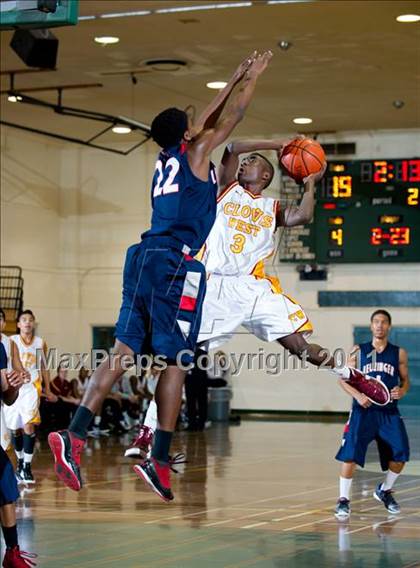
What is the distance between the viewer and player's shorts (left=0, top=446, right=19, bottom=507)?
7.16 m

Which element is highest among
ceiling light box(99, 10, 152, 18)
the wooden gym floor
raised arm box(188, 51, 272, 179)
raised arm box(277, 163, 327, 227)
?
ceiling light box(99, 10, 152, 18)

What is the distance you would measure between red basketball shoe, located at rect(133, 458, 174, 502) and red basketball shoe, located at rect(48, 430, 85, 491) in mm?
372

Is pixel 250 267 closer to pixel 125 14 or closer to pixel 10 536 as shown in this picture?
pixel 10 536

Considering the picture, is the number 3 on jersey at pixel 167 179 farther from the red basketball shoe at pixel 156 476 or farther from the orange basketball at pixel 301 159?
the orange basketball at pixel 301 159

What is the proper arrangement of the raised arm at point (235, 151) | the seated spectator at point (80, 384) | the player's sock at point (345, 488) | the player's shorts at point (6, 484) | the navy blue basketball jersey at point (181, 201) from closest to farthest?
the navy blue basketball jersey at point (181, 201), the player's shorts at point (6, 484), the raised arm at point (235, 151), the player's sock at point (345, 488), the seated spectator at point (80, 384)

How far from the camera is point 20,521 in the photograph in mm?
10211

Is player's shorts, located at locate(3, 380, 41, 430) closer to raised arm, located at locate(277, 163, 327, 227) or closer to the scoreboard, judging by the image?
raised arm, located at locate(277, 163, 327, 227)

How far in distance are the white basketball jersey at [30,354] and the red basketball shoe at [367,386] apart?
19.3ft

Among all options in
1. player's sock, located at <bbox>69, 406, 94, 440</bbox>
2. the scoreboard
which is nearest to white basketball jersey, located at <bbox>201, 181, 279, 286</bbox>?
player's sock, located at <bbox>69, 406, 94, 440</bbox>

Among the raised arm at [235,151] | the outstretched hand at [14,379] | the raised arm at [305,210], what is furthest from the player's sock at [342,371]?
the outstretched hand at [14,379]

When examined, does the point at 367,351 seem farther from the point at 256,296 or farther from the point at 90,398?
the point at 90,398

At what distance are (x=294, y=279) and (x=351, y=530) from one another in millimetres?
14677

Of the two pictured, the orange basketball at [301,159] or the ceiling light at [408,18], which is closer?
the orange basketball at [301,159]

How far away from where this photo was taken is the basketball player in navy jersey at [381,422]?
1080 cm
